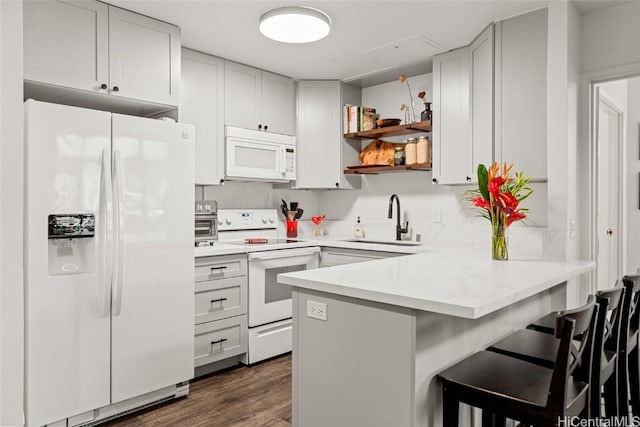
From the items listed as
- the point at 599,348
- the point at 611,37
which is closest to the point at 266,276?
the point at 599,348

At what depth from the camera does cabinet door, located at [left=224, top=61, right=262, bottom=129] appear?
350cm

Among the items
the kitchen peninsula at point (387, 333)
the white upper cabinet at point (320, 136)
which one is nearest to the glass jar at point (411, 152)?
the white upper cabinet at point (320, 136)

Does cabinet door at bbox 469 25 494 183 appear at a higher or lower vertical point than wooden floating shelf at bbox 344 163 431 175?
higher

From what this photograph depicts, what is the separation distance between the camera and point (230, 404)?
261cm

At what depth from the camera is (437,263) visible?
2.21 metres

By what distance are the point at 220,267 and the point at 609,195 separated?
11.8 ft

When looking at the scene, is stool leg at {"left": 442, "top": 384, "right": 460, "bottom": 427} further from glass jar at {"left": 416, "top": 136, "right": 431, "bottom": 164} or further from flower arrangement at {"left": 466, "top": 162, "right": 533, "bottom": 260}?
glass jar at {"left": 416, "top": 136, "right": 431, "bottom": 164}

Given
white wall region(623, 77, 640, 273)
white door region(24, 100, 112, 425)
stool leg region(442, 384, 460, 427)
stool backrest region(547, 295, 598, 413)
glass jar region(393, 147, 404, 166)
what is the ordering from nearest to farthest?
stool backrest region(547, 295, 598, 413) → stool leg region(442, 384, 460, 427) → white door region(24, 100, 112, 425) → glass jar region(393, 147, 404, 166) → white wall region(623, 77, 640, 273)

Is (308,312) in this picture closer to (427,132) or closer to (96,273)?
(96,273)

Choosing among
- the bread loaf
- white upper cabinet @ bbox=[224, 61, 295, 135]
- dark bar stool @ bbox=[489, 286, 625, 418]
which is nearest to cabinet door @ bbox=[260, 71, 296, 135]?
white upper cabinet @ bbox=[224, 61, 295, 135]

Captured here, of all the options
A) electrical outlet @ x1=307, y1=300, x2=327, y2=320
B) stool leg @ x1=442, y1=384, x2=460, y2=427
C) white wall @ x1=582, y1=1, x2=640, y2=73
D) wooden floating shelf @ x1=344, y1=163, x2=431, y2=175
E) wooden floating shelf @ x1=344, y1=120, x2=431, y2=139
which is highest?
white wall @ x1=582, y1=1, x2=640, y2=73

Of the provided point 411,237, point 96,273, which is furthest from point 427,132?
point 96,273

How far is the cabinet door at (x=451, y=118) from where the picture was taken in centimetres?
321

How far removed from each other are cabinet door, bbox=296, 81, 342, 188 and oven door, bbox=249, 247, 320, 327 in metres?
0.77
